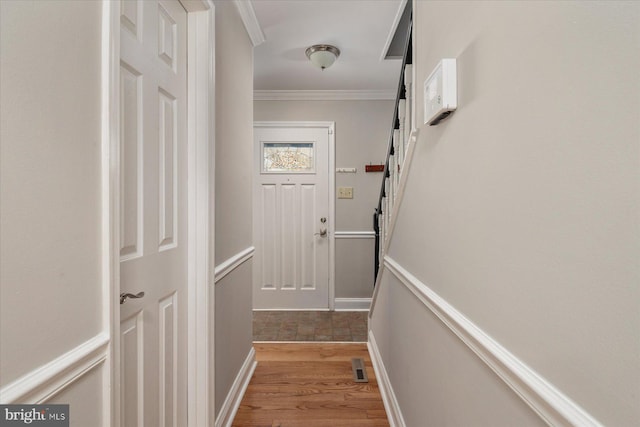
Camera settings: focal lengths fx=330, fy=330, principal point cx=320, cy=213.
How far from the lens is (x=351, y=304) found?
152 inches

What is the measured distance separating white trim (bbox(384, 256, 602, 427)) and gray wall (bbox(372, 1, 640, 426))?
0.02 metres

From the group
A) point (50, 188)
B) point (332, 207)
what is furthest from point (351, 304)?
point (50, 188)

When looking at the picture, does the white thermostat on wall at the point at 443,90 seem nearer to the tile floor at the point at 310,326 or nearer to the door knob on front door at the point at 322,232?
the tile floor at the point at 310,326

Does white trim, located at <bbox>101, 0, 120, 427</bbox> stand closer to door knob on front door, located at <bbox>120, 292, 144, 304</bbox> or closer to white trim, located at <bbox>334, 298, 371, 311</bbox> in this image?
door knob on front door, located at <bbox>120, 292, 144, 304</bbox>

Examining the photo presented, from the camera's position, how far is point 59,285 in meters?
0.67

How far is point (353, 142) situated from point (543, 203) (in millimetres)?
3367

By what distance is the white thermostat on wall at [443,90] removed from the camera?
1009mm

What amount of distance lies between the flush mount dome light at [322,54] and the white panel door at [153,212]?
1459 millimetres

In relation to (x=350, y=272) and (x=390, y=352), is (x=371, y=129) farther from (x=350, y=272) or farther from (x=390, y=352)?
(x=390, y=352)

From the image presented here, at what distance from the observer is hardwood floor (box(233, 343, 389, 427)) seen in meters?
1.87

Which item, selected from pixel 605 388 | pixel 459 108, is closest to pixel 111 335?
pixel 605 388

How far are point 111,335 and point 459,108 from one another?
1130 millimetres

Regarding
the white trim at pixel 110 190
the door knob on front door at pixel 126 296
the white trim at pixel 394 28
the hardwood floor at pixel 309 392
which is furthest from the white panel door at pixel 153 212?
the white trim at pixel 394 28

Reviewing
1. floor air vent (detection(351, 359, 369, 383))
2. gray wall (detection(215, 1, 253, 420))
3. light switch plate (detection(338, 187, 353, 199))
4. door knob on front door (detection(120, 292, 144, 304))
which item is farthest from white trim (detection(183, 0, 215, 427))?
light switch plate (detection(338, 187, 353, 199))
